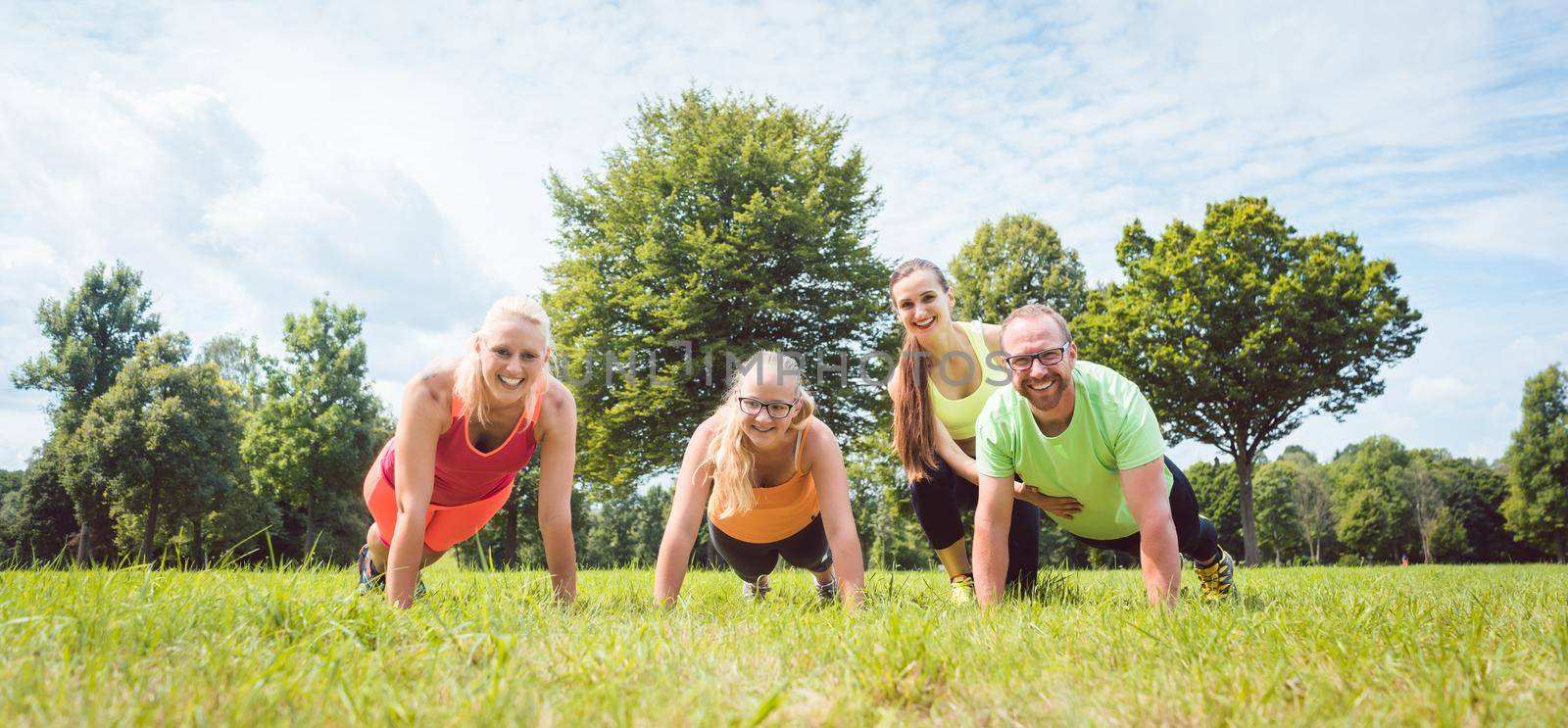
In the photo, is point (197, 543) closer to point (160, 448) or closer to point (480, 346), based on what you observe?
point (160, 448)

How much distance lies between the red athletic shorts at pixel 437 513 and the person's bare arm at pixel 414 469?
641 millimetres

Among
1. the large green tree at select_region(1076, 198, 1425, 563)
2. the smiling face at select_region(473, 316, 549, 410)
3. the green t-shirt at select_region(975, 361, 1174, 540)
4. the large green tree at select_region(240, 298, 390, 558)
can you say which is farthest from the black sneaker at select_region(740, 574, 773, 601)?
the large green tree at select_region(240, 298, 390, 558)

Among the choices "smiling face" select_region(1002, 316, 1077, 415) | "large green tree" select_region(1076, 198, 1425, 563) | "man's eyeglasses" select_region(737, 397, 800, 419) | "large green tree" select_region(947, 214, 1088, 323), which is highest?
"large green tree" select_region(947, 214, 1088, 323)

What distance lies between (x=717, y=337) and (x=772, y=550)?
11101 mm

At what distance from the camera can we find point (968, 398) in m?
5.01

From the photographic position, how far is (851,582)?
3857 mm

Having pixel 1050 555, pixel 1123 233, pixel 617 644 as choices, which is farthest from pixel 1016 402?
pixel 1050 555

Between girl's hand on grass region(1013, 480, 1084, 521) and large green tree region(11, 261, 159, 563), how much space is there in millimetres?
33946

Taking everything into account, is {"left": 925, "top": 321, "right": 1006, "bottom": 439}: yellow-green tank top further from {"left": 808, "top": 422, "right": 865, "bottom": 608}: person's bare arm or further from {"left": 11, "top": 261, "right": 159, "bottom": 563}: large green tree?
{"left": 11, "top": 261, "right": 159, "bottom": 563}: large green tree

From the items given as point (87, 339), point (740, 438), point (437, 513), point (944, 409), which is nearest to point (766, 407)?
point (740, 438)

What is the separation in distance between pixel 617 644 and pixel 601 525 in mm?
44880

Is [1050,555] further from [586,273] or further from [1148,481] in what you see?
[1148,481]

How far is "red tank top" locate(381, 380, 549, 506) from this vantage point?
423 centimetres

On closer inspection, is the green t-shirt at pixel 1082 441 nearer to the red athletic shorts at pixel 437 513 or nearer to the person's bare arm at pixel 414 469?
the person's bare arm at pixel 414 469
